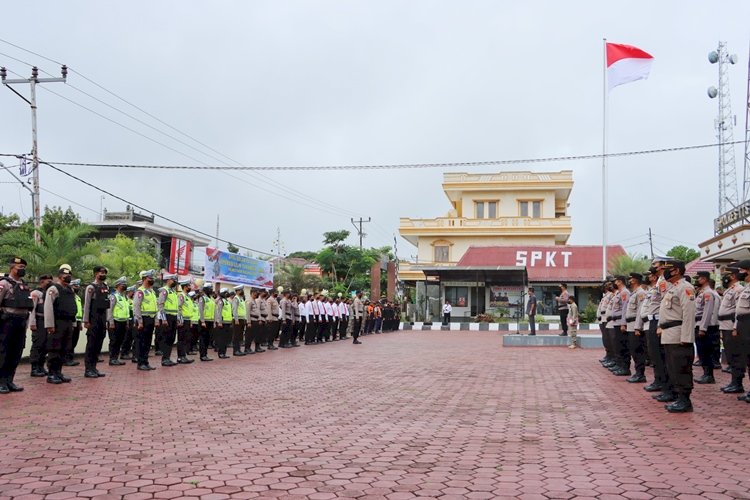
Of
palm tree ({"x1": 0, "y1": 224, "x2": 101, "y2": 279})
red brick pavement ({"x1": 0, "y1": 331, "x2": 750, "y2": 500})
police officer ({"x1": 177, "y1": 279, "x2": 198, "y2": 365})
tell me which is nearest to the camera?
red brick pavement ({"x1": 0, "y1": 331, "x2": 750, "y2": 500})

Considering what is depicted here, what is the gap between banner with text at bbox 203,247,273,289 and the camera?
22.8 metres

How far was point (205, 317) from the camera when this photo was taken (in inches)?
592

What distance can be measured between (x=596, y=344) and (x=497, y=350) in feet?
A: 9.73

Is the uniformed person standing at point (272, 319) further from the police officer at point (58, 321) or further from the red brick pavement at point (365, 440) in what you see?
the police officer at point (58, 321)

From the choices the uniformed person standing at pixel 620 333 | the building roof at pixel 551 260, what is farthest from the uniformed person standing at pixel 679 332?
the building roof at pixel 551 260

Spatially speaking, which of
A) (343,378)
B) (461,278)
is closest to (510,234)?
(461,278)

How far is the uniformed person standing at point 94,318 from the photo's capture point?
11055 millimetres

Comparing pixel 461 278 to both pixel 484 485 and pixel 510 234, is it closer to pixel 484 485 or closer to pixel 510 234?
pixel 510 234

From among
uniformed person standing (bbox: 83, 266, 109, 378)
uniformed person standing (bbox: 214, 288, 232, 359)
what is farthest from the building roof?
uniformed person standing (bbox: 83, 266, 109, 378)

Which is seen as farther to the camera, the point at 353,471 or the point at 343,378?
the point at 343,378

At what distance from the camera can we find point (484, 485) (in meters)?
4.52

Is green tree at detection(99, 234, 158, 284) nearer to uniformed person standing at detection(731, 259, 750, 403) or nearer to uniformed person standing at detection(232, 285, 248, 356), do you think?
uniformed person standing at detection(232, 285, 248, 356)

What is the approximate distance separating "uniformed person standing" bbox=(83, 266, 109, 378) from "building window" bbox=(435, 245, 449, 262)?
37812mm

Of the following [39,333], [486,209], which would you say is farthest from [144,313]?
[486,209]
